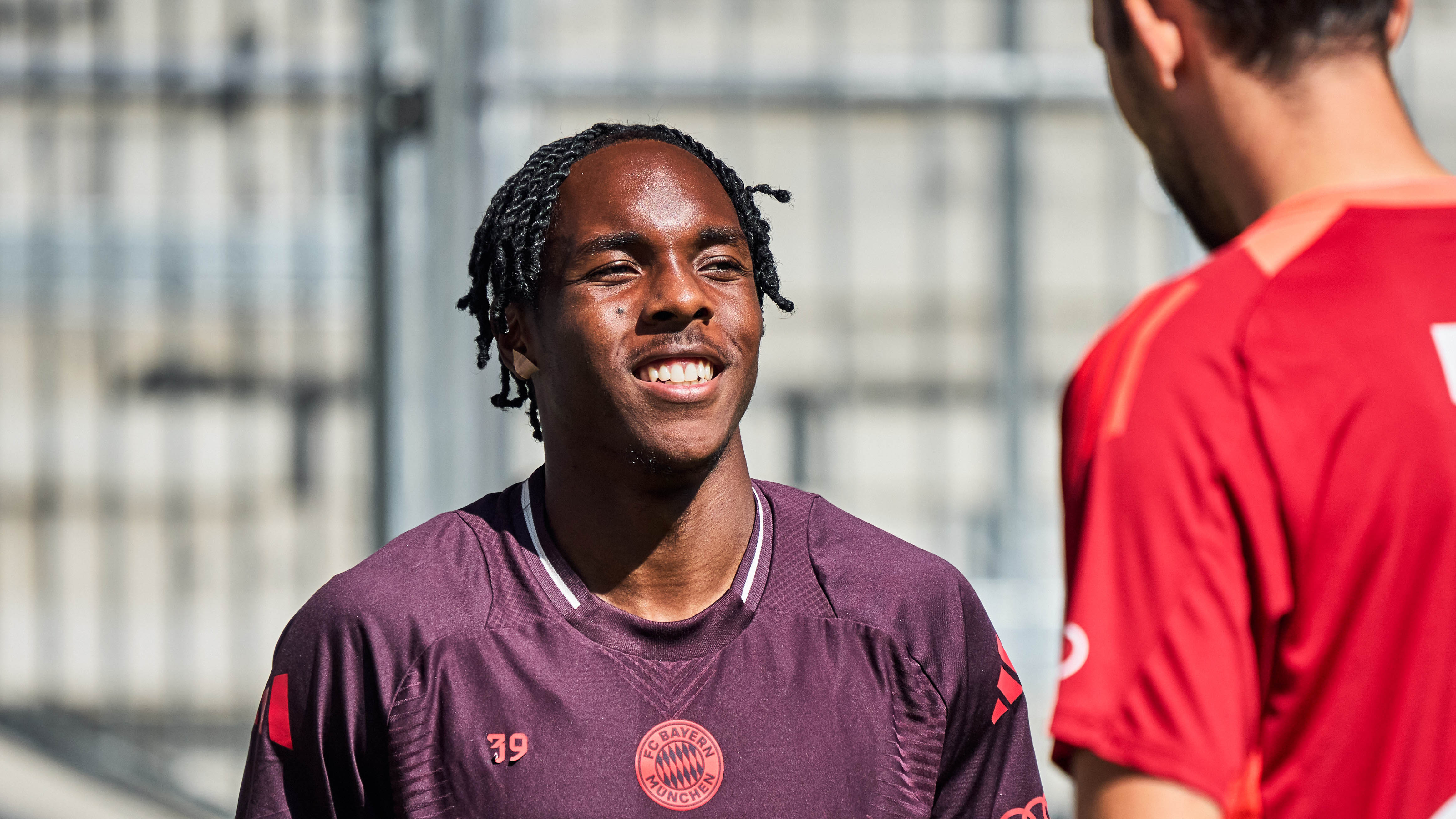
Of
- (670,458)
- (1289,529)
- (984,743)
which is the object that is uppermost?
(1289,529)

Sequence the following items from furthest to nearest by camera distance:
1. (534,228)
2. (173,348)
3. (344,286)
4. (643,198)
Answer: (173,348), (344,286), (534,228), (643,198)

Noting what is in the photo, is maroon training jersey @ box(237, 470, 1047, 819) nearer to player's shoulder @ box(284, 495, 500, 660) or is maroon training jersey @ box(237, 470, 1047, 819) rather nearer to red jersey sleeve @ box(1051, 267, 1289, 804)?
player's shoulder @ box(284, 495, 500, 660)

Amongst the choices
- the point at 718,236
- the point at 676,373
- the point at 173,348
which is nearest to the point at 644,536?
the point at 676,373

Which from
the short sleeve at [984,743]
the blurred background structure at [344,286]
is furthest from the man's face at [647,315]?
the blurred background structure at [344,286]

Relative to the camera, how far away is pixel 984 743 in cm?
211

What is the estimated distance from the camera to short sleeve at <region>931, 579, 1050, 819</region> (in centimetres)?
208

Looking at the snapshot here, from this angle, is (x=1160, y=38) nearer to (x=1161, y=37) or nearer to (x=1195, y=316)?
(x=1161, y=37)

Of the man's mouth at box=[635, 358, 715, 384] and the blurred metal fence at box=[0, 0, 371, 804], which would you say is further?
the blurred metal fence at box=[0, 0, 371, 804]

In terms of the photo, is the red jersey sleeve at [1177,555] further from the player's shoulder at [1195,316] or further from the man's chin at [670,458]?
the man's chin at [670,458]

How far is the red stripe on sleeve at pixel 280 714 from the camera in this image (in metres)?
1.98

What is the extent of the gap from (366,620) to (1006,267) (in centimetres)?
313

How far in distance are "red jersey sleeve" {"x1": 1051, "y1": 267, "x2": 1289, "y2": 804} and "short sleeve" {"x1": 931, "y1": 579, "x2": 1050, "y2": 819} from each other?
2.92ft

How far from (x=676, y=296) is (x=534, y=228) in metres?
0.32

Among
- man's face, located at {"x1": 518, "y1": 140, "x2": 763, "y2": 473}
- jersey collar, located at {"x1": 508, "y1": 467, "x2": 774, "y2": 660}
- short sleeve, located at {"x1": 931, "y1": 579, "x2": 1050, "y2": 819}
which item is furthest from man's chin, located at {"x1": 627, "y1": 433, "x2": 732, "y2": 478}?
short sleeve, located at {"x1": 931, "y1": 579, "x2": 1050, "y2": 819}
